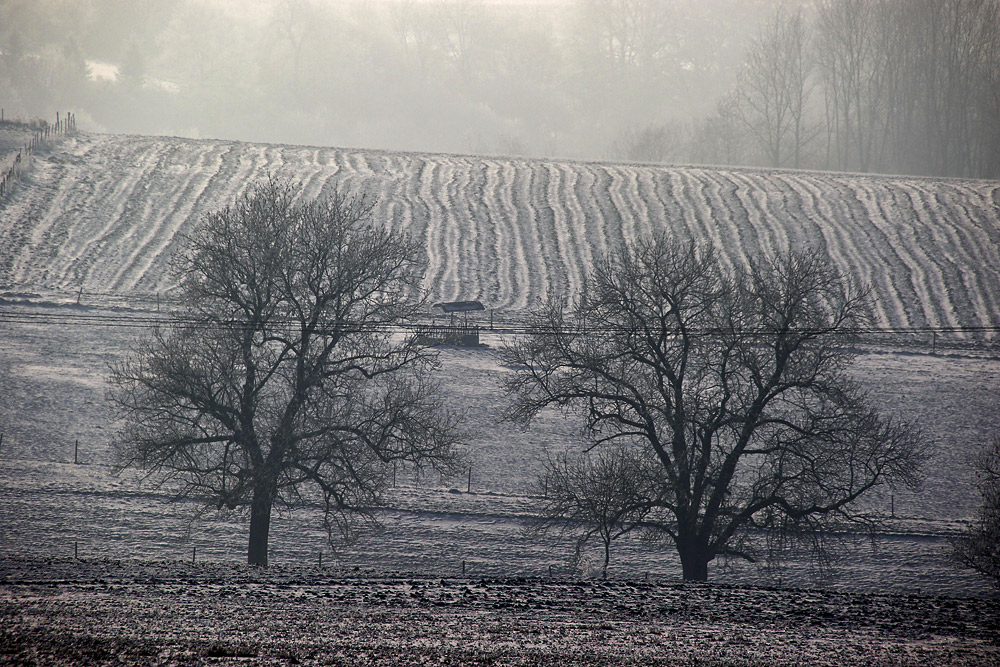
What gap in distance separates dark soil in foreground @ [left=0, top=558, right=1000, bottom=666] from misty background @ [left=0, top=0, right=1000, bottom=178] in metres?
83.8

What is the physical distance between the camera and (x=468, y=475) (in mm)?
24797

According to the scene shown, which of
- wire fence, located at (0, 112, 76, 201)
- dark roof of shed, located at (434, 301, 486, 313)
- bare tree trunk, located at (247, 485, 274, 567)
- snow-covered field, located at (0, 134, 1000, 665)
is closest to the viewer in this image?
snow-covered field, located at (0, 134, 1000, 665)

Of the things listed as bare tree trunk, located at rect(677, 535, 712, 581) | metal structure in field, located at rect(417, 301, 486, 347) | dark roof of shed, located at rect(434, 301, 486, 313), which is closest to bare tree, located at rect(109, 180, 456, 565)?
bare tree trunk, located at rect(677, 535, 712, 581)

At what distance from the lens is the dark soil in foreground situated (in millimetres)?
10172

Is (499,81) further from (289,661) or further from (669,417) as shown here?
(289,661)

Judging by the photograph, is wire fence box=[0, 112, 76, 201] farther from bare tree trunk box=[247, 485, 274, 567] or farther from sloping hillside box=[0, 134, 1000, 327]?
bare tree trunk box=[247, 485, 274, 567]

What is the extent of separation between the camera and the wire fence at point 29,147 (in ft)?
162

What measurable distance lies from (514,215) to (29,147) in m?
32.6

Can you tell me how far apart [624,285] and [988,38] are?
281ft

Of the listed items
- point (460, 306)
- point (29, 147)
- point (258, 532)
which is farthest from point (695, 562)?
point (29, 147)

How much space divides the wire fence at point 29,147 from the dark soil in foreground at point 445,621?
41.6m

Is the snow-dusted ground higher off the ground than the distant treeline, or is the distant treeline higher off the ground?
the distant treeline

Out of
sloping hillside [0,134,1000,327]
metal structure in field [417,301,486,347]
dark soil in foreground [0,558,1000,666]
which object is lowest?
dark soil in foreground [0,558,1000,666]

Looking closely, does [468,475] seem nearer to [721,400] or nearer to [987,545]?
[721,400]
